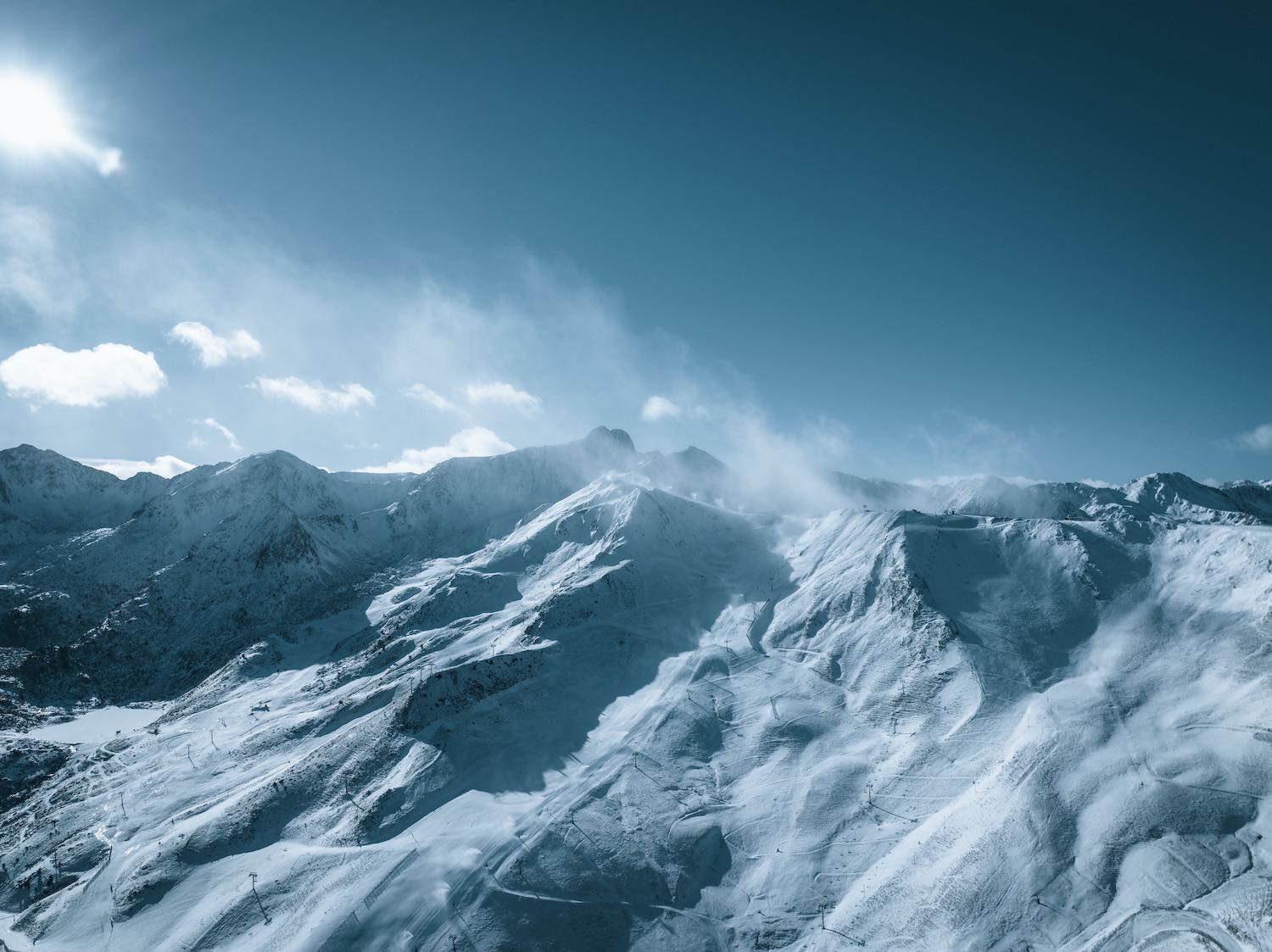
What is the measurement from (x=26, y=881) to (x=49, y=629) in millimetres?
120437

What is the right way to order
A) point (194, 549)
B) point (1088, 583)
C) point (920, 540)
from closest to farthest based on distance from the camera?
point (1088, 583), point (920, 540), point (194, 549)

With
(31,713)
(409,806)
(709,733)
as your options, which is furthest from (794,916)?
(31,713)

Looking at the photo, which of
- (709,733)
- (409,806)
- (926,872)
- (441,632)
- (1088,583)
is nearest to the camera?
(926,872)

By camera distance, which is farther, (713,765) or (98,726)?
(98,726)

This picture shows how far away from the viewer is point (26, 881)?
245 ft

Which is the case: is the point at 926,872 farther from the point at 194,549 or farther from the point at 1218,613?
the point at 194,549

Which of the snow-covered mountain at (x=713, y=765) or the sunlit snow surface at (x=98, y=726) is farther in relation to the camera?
the sunlit snow surface at (x=98, y=726)

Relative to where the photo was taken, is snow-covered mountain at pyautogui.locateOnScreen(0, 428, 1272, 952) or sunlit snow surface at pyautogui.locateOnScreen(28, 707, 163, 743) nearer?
snow-covered mountain at pyautogui.locateOnScreen(0, 428, 1272, 952)

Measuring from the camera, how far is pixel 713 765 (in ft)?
279

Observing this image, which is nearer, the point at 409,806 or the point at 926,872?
the point at 926,872

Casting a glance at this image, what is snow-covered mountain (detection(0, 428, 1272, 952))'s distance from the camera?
5731 centimetres

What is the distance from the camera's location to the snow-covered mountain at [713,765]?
188ft

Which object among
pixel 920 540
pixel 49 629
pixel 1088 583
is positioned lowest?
pixel 49 629

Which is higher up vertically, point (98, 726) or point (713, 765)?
point (713, 765)
